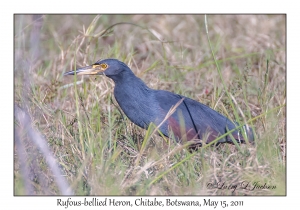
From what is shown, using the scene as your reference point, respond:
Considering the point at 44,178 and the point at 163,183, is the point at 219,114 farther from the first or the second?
the point at 44,178

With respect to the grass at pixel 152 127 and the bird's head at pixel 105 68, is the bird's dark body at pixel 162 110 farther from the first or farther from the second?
the grass at pixel 152 127

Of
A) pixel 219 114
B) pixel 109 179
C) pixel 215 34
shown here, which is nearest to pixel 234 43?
pixel 215 34

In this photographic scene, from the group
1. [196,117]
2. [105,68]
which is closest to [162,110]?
[196,117]

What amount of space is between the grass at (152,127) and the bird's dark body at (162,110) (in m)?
0.17

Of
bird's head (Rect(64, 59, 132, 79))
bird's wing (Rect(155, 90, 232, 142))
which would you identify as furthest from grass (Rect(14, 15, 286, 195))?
bird's head (Rect(64, 59, 132, 79))

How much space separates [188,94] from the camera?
21.2ft

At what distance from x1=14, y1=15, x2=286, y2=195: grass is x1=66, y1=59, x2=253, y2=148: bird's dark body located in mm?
170

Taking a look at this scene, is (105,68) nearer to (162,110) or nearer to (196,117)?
(162,110)

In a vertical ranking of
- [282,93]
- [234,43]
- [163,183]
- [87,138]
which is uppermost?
[234,43]

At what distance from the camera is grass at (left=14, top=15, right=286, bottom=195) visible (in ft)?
13.7

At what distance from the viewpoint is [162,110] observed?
5.21 meters

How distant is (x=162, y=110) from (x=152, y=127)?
429 millimetres

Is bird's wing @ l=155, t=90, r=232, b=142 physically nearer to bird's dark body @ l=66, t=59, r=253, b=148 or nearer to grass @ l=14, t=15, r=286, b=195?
bird's dark body @ l=66, t=59, r=253, b=148

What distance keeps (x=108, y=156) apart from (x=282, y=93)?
106 inches
